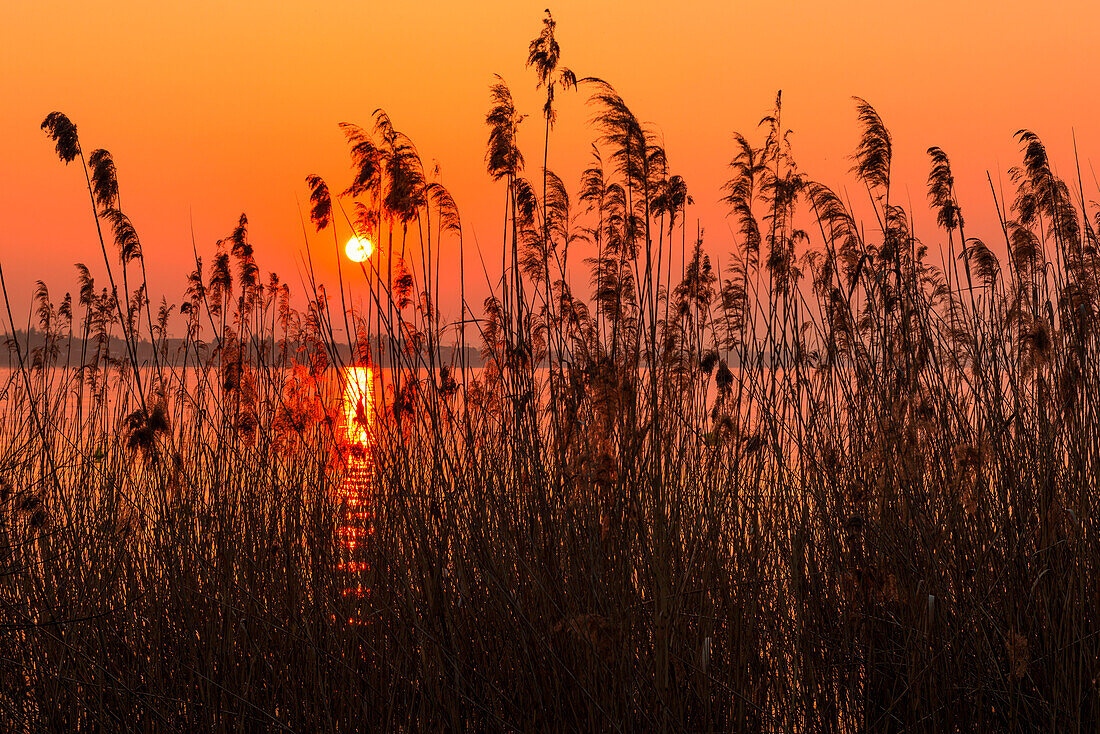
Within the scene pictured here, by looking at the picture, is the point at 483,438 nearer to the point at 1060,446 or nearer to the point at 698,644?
the point at 698,644

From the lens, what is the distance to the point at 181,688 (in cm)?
266

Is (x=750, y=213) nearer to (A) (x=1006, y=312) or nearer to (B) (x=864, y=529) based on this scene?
(A) (x=1006, y=312)

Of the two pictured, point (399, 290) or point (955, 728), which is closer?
point (955, 728)

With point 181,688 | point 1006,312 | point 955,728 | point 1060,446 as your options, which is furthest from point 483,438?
point 1006,312

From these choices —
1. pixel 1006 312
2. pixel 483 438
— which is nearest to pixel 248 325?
pixel 483 438

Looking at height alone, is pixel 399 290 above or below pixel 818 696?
above

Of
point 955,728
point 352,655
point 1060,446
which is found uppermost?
point 1060,446

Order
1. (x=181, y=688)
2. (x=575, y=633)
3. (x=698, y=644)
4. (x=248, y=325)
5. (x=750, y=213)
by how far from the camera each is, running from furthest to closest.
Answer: (x=248, y=325), (x=750, y=213), (x=181, y=688), (x=698, y=644), (x=575, y=633)

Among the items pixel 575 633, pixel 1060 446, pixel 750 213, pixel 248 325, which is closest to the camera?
pixel 575 633

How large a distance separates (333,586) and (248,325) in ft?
9.14

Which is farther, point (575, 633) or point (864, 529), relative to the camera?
point (864, 529)

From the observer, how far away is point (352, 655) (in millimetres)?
2406

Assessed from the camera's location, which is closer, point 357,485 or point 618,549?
point 618,549

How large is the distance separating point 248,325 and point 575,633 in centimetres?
355
